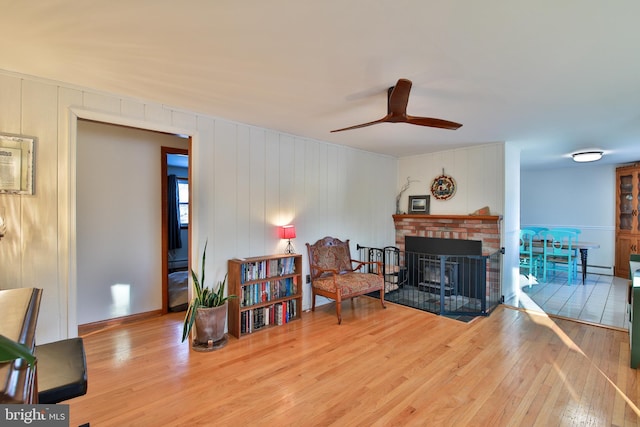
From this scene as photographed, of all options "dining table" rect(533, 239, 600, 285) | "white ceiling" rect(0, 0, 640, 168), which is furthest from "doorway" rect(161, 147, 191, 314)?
"dining table" rect(533, 239, 600, 285)

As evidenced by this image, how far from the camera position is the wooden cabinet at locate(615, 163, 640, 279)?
5.76 metres

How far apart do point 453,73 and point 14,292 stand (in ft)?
9.78

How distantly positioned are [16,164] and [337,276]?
3.37 metres

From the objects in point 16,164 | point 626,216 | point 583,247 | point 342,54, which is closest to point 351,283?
point 342,54

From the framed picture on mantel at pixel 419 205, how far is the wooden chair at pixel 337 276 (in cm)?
158

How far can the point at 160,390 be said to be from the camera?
2.28 m

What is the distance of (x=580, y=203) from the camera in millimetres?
6707

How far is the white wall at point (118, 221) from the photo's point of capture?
3.44 metres

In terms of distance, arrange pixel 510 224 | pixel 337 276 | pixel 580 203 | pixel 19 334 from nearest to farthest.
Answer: pixel 19 334 < pixel 337 276 < pixel 510 224 < pixel 580 203

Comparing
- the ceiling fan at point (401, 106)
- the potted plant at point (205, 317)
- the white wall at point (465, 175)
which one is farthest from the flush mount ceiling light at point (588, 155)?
the potted plant at point (205, 317)

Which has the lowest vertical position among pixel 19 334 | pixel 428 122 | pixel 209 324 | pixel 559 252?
pixel 209 324

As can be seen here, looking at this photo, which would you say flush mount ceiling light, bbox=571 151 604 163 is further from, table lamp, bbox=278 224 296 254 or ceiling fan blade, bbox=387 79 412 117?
table lamp, bbox=278 224 296 254

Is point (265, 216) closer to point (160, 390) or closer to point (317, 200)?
point (317, 200)

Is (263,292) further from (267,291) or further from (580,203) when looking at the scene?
(580,203)
